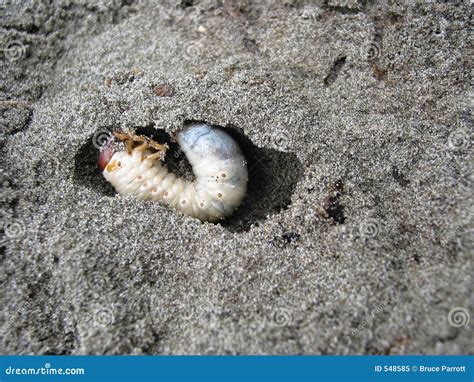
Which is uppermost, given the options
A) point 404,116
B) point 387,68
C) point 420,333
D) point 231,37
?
point 231,37

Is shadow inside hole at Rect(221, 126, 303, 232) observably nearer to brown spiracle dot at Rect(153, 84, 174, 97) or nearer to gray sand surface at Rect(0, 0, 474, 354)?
gray sand surface at Rect(0, 0, 474, 354)

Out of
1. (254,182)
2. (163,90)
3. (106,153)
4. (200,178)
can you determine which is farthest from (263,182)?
(106,153)

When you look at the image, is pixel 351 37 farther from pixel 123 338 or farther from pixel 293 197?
pixel 123 338

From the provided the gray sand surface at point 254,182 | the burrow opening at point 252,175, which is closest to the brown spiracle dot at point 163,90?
the gray sand surface at point 254,182

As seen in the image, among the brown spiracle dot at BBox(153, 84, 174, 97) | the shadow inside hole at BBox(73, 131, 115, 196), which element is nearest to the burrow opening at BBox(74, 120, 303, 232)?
the shadow inside hole at BBox(73, 131, 115, 196)

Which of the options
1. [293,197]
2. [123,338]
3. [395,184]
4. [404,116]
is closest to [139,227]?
[123,338]

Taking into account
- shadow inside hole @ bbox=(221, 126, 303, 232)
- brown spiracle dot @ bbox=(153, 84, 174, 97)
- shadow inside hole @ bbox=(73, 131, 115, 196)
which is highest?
brown spiracle dot @ bbox=(153, 84, 174, 97)
